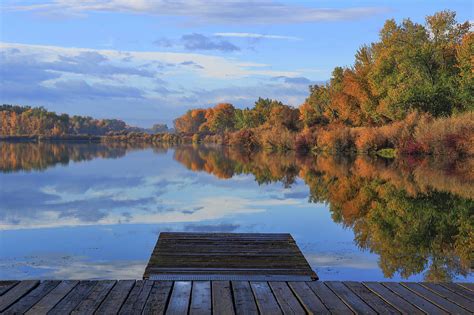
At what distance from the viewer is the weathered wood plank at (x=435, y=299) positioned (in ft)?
17.1

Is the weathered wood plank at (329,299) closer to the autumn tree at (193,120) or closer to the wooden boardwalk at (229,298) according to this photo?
the wooden boardwalk at (229,298)

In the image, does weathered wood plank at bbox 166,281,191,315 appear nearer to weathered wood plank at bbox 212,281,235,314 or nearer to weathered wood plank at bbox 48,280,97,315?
weathered wood plank at bbox 212,281,235,314

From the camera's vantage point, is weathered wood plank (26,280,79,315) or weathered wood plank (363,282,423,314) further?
weathered wood plank (363,282,423,314)

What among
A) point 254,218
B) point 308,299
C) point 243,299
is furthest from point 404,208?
point 243,299

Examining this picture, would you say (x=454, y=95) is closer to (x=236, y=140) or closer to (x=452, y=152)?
(x=452, y=152)

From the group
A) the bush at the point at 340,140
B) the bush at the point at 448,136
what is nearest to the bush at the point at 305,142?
the bush at the point at 340,140

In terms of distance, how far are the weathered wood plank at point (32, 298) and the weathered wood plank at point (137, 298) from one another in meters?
0.89

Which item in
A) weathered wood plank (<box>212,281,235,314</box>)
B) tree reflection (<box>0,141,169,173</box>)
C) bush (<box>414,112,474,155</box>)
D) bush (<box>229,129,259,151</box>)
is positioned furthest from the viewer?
bush (<box>229,129,259,151</box>)

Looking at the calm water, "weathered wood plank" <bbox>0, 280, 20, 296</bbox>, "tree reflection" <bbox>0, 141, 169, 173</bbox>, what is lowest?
"tree reflection" <bbox>0, 141, 169, 173</bbox>

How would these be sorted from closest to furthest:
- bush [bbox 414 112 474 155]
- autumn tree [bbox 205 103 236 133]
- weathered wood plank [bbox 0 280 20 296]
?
weathered wood plank [bbox 0 280 20 296] → bush [bbox 414 112 474 155] → autumn tree [bbox 205 103 236 133]

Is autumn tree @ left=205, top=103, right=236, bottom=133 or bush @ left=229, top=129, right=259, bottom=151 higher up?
autumn tree @ left=205, top=103, right=236, bottom=133

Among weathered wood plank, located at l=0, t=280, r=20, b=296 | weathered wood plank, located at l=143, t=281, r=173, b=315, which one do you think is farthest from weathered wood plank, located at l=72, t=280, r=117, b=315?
weathered wood plank, located at l=0, t=280, r=20, b=296

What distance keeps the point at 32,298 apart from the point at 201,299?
171cm

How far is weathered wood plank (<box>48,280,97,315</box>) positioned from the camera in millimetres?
4975
